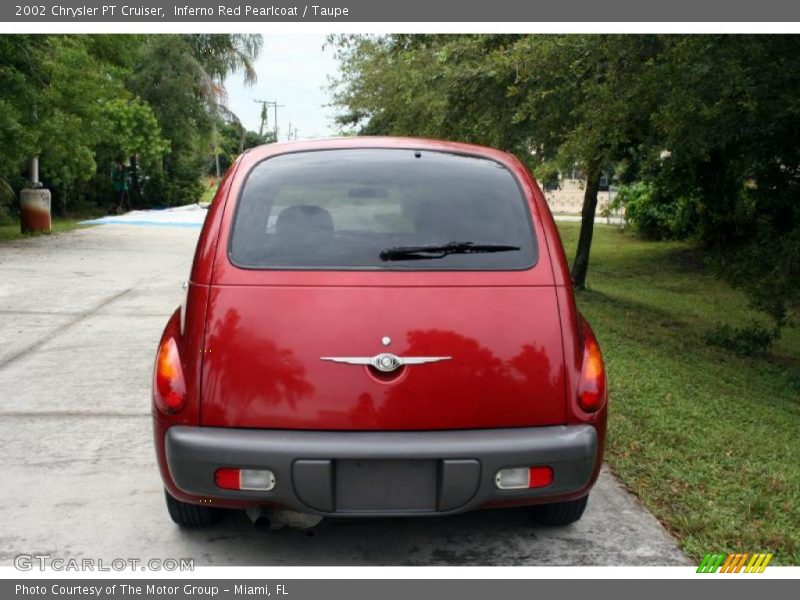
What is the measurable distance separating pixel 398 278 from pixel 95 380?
3.97m

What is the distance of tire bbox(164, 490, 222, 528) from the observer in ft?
13.0

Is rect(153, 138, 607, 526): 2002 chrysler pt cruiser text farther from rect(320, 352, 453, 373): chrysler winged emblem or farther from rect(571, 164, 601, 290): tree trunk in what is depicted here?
rect(571, 164, 601, 290): tree trunk

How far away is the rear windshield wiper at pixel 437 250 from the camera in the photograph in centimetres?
375

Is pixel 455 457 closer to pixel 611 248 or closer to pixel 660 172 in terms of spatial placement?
pixel 660 172

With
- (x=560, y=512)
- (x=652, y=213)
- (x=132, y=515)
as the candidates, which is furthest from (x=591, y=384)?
(x=652, y=213)

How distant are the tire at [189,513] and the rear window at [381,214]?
3.52 ft

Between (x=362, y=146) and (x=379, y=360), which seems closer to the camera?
(x=379, y=360)

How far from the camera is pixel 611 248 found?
2362 centimetres

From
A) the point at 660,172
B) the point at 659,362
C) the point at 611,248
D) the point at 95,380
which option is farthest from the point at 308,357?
the point at 611,248

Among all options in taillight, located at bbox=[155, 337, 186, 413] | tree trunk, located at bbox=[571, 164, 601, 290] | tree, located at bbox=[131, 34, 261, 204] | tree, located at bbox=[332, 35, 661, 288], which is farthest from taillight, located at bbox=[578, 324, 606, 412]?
tree, located at bbox=[131, 34, 261, 204]

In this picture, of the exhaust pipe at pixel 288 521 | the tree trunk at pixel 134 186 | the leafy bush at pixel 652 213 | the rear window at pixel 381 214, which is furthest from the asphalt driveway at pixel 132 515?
the tree trunk at pixel 134 186

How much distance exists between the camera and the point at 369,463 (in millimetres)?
3414

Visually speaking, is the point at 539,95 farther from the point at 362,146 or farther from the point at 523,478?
the point at 523,478

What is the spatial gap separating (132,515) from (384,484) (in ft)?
4.69
